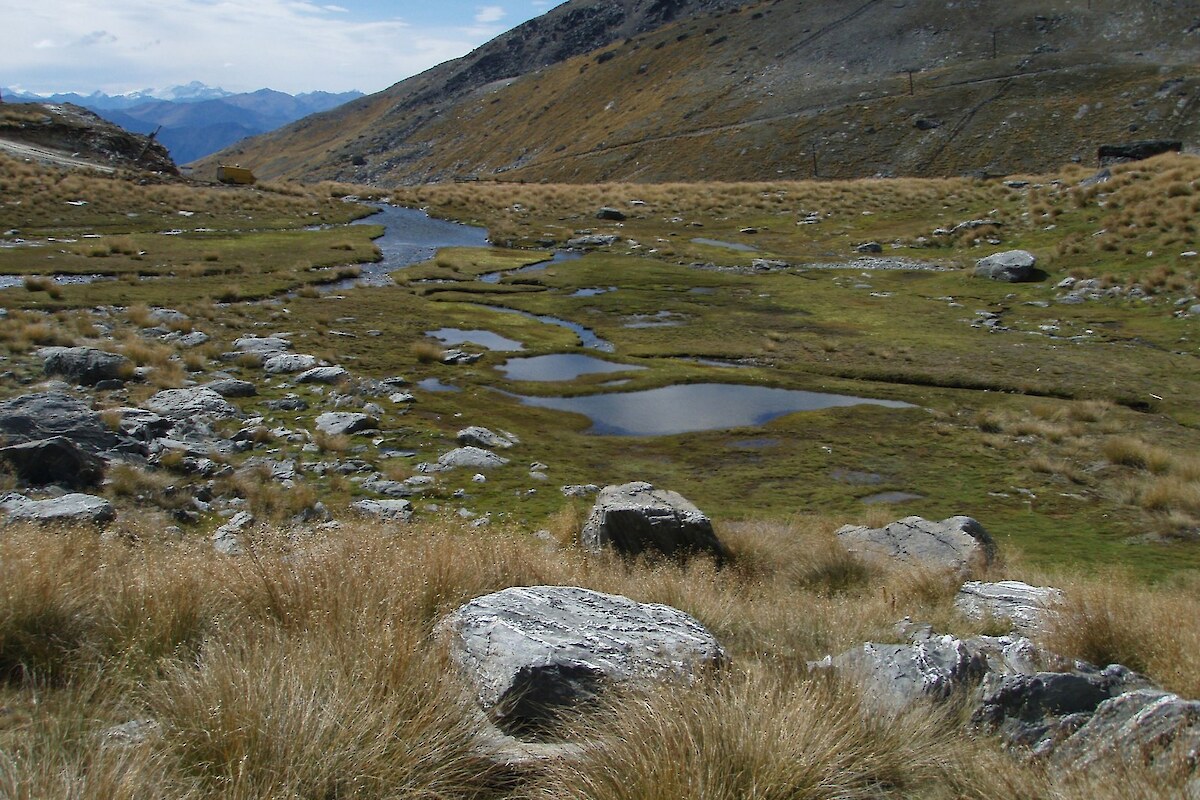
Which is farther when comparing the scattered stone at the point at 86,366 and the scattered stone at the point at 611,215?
the scattered stone at the point at 611,215

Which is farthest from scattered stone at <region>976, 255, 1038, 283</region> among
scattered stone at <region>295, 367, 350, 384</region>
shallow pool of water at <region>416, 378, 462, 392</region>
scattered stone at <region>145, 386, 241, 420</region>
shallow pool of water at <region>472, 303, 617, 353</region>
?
scattered stone at <region>145, 386, 241, 420</region>

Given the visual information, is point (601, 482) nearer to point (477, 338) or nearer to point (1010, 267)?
point (477, 338)

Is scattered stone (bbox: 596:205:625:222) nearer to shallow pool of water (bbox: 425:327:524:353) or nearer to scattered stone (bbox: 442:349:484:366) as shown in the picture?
shallow pool of water (bbox: 425:327:524:353)

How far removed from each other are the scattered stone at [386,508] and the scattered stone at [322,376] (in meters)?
7.99

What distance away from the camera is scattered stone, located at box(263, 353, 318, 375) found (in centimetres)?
2083

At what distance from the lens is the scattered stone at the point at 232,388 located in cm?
1823

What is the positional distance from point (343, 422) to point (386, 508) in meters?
5.14

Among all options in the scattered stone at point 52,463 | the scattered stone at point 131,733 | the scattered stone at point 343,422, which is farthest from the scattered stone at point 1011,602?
the scattered stone at point 343,422

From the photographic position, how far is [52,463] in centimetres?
1173

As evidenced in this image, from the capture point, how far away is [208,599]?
19.5 ft

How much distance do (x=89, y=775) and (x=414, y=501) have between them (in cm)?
1016

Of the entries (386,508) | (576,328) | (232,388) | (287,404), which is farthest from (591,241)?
(386,508)

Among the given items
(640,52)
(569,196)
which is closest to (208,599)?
(569,196)

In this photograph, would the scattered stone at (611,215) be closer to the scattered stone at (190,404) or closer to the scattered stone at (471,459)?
the scattered stone at (190,404)
